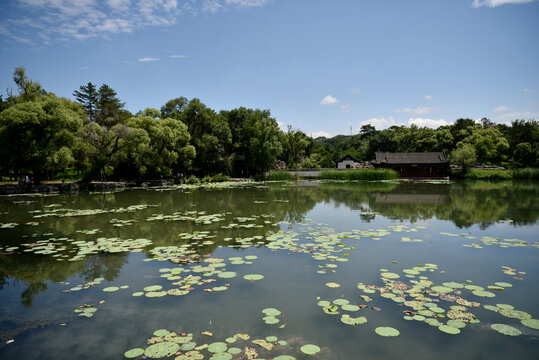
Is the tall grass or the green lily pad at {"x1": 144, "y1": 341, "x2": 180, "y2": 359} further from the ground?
the tall grass

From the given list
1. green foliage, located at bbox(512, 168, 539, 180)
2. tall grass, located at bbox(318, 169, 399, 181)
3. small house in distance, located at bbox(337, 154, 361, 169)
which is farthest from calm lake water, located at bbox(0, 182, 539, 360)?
small house in distance, located at bbox(337, 154, 361, 169)

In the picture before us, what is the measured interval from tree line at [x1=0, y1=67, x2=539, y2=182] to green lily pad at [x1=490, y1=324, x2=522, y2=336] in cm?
2396

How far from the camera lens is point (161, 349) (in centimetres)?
290

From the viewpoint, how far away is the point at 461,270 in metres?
5.01

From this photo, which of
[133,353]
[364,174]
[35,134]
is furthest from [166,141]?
[133,353]

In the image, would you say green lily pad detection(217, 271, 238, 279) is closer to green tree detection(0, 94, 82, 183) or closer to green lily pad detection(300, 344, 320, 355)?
green lily pad detection(300, 344, 320, 355)

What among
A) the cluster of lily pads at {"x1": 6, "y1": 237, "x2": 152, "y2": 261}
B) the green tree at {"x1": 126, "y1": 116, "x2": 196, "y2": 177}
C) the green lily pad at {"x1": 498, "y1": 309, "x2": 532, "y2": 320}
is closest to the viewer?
the green lily pad at {"x1": 498, "y1": 309, "x2": 532, "y2": 320}

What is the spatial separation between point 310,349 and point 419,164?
45.0m

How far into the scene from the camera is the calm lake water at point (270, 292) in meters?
3.01

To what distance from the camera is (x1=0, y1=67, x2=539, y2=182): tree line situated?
66.9 ft

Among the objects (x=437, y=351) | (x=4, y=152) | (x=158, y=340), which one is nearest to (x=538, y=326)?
(x=437, y=351)

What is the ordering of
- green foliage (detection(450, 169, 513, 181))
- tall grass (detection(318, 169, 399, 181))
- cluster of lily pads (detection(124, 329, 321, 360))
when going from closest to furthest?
cluster of lily pads (detection(124, 329, 321, 360))
tall grass (detection(318, 169, 399, 181))
green foliage (detection(450, 169, 513, 181))

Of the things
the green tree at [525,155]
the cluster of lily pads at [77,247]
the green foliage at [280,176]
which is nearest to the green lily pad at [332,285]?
the cluster of lily pads at [77,247]

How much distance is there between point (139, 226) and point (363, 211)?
7.88m
